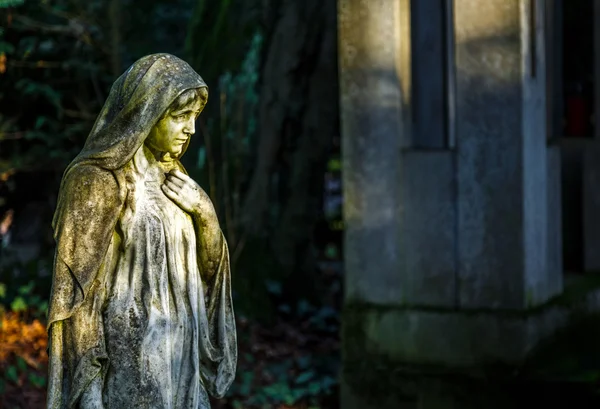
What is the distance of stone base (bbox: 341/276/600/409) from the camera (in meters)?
10.1

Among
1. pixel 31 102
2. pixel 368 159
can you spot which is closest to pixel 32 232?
pixel 31 102

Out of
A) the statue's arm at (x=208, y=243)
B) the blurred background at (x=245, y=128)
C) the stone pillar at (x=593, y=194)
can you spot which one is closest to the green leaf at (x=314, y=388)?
the blurred background at (x=245, y=128)

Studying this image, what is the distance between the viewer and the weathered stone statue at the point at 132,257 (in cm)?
530

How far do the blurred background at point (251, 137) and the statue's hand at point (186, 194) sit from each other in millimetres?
5787

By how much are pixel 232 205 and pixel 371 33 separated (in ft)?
11.0

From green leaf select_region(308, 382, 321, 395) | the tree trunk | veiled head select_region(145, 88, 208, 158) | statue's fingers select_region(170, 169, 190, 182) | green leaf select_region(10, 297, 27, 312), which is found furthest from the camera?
the tree trunk

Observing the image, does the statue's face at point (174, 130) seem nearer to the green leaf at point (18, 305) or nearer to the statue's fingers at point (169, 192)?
the statue's fingers at point (169, 192)

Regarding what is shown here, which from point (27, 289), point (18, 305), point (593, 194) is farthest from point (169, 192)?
point (27, 289)

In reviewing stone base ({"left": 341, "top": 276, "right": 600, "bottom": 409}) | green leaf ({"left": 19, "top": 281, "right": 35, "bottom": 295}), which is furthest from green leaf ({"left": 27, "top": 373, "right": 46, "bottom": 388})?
stone base ({"left": 341, "top": 276, "right": 600, "bottom": 409})

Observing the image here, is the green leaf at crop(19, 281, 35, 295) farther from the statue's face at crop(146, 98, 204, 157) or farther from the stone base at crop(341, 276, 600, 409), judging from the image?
the statue's face at crop(146, 98, 204, 157)

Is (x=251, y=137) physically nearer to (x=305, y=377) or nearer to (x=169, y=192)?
(x=305, y=377)

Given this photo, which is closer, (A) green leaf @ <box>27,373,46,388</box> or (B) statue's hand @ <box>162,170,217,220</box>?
(B) statue's hand @ <box>162,170,217,220</box>

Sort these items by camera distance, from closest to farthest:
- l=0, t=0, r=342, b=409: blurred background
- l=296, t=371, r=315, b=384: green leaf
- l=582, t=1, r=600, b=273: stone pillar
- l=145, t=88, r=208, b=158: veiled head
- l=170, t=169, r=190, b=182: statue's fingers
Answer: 1. l=145, t=88, r=208, b=158: veiled head
2. l=170, t=169, r=190, b=182: statue's fingers
3. l=296, t=371, r=315, b=384: green leaf
4. l=582, t=1, r=600, b=273: stone pillar
5. l=0, t=0, r=342, b=409: blurred background

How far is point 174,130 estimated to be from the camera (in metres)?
5.51
